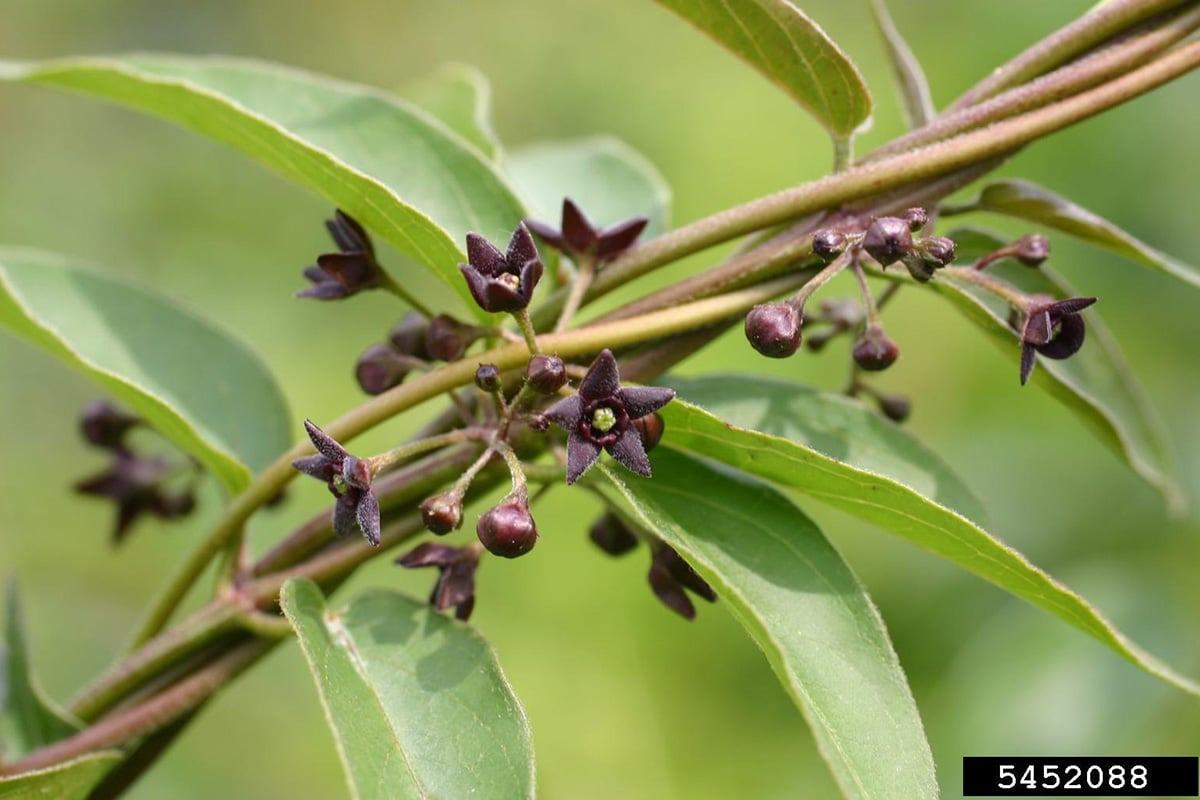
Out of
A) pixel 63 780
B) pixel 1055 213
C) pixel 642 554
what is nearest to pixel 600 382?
pixel 1055 213

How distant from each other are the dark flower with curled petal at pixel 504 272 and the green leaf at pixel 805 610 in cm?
28

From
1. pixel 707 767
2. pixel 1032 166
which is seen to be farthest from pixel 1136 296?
pixel 707 767

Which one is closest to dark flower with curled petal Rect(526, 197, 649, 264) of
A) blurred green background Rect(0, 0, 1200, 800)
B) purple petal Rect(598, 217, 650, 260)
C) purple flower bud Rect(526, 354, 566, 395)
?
purple petal Rect(598, 217, 650, 260)

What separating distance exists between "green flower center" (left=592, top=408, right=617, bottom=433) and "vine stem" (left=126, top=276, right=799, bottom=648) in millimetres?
164

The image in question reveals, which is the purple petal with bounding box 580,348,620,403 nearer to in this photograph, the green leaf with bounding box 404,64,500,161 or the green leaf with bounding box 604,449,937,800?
the green leaf with bounding box 604,449,937,800

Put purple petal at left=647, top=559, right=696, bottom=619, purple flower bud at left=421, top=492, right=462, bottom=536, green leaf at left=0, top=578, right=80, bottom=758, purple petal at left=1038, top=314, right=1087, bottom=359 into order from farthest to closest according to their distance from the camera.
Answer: green leaf at left=0, top=578, right=80, bottom=758 → purple petal at left=647, top=559, right=696, bottom=619 → purple petal at left=1038, top=314, right=1087, bottom=359 → purple flower bud at left=421, top=492, right=462, bottom=536

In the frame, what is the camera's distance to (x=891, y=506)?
1.59 m

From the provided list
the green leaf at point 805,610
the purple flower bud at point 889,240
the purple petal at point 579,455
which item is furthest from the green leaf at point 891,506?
the purple flower bud at point 889,240

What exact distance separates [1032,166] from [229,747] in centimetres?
462

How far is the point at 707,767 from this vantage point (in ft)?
15.3

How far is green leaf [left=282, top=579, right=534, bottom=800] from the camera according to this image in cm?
153

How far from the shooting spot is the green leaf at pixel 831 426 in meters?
1.87

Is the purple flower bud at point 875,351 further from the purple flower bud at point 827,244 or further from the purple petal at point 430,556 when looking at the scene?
the purple petal at point 430,556

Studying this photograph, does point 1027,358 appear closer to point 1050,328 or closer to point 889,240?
point 1050,328
